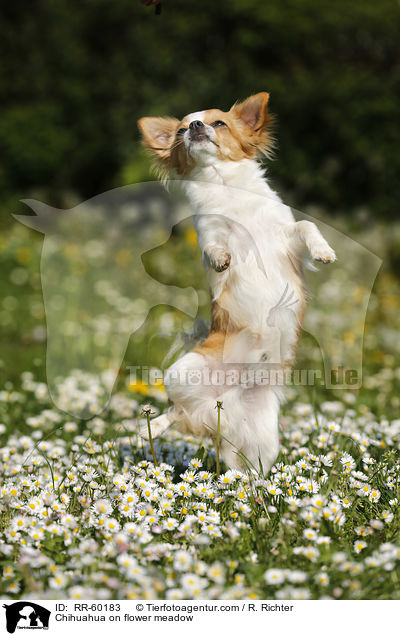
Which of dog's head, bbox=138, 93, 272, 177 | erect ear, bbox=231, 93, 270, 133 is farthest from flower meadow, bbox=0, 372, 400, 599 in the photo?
erect ear, bbox=231, 93, 270, 133

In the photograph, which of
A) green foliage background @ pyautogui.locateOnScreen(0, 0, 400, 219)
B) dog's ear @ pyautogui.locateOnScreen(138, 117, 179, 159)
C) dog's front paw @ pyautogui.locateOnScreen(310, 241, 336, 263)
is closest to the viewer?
dog's front paw @ pyautogui.locateOnScreen(310, 241, 336, 263)

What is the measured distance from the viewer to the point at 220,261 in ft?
7.27

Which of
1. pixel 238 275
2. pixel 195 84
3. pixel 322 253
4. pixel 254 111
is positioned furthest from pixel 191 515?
pixel 195 84

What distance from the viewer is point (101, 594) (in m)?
1.86

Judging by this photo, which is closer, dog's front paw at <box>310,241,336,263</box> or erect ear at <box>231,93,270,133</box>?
dog's front paw at <box>310,241,336,263</box>

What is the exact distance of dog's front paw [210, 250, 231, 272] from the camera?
221 centimetres

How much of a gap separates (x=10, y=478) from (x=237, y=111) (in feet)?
6.03

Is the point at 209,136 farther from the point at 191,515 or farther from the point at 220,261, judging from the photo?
the point at 191,515

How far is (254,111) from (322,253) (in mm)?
663

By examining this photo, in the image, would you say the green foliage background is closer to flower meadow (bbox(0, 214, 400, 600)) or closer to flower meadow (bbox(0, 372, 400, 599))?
flower meadow (bbox(0, 214, 400, 600))
